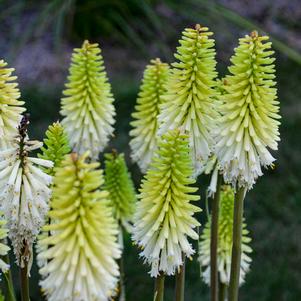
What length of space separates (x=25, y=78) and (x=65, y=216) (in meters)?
5.48

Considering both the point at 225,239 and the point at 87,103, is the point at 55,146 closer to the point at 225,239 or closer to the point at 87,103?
the point at 87,103

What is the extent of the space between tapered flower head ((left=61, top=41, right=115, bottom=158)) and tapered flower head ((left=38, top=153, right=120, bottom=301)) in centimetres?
140

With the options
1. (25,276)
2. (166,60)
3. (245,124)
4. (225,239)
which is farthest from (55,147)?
(166,60)

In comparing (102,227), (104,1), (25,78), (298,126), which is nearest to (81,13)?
(104,1)

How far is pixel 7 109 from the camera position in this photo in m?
3.11

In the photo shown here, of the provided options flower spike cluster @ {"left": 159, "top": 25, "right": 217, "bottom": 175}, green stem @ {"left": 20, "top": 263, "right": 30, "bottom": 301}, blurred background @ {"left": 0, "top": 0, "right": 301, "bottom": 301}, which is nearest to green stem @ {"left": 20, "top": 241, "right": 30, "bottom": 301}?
green stem @ {"left": 20, "top": 263, "right": 30, "bottom": 301}

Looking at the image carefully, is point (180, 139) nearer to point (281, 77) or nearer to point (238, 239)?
A: point (238, 239)

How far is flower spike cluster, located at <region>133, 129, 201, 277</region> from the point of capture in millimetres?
2643

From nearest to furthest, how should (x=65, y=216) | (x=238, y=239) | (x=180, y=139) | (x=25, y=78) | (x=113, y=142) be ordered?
(x=65, y=216) → (x=180, y=139) → (x=238, y=239) → (x=113, y=142) → (x=25, y=78)

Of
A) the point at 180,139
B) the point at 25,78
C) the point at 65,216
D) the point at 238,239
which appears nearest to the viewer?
the point at 65,216

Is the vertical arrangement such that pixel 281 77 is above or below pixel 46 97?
above

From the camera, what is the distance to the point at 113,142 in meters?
6.69

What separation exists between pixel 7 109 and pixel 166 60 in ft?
15.4

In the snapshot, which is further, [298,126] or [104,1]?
[104,1]
